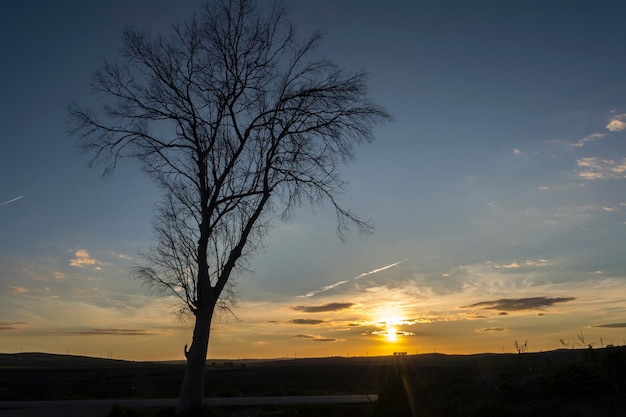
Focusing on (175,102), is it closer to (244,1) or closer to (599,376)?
(244,1)

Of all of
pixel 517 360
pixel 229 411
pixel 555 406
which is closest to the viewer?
pixel 555 406

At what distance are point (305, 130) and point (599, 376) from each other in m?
10.8

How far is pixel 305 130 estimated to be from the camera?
1766 centimetres

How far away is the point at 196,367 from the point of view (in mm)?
15352

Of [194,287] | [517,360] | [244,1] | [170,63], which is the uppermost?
[244,1]

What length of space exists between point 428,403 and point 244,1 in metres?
13.2

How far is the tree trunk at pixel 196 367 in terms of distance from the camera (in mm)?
15039

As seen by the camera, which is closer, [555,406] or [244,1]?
[555,406]

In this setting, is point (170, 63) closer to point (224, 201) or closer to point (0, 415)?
point (224, 201)

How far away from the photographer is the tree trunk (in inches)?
592

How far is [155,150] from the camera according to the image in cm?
1803

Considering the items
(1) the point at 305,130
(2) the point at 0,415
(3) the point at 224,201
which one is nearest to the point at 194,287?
(3) the point at 224,201

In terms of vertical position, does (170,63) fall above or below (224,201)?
above

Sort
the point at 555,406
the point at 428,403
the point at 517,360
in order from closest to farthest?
the point at 555,406
the point at 428,403
the point at 517,360
